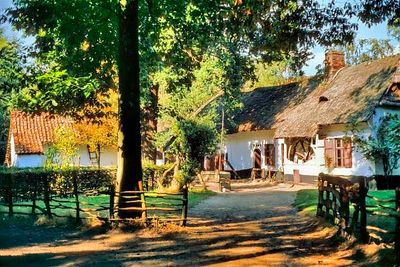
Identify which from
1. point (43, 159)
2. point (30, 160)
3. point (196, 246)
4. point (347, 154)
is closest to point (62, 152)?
point (43, 159)

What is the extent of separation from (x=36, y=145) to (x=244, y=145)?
1568 centimetres

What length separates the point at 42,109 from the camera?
55.4 ft

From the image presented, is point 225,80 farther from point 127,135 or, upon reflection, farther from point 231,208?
point 127,135

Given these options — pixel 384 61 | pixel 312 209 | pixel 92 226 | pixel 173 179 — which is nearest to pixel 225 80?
pixel 173 179

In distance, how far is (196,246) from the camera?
1174cm

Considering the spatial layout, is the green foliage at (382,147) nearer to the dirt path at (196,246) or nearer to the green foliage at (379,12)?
the dirt path at (196,246)

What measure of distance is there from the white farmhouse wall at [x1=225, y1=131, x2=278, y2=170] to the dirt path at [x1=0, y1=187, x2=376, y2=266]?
20019 millimetres

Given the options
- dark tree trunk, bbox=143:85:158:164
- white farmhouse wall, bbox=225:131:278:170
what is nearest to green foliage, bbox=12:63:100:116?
dark tree trunk, bbox=143:85:158:164

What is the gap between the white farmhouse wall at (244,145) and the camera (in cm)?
3656

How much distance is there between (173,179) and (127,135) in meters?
11.2

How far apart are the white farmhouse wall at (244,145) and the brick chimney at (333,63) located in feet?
19.1

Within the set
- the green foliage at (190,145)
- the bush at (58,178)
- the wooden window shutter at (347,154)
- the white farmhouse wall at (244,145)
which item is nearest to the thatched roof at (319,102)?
the white farmhouse wall at (244,145)

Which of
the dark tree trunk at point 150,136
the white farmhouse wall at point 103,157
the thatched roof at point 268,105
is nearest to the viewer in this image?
the dark tree trunk at point 150,136

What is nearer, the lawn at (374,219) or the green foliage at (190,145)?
the lawn at (374,219)
